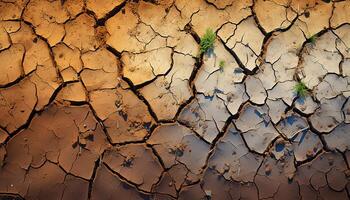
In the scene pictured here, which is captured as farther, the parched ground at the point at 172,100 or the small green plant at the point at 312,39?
the small green plant at the point at 312,39

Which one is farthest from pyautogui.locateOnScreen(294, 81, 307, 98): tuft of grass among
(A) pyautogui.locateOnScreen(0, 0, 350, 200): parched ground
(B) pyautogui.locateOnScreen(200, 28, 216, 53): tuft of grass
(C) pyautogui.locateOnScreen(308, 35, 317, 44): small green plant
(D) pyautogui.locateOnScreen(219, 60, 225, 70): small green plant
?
(B) pyautogui.locateOnScreen(200, 28, 216, 53): tuft of grass

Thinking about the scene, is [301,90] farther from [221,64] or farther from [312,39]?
[221,64]

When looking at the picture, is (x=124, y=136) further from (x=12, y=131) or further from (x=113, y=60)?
(x=12, y=131)

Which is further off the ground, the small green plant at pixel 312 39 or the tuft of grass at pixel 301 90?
the small green plant at pixel 312 39

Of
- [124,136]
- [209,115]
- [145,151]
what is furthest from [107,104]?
[209,115]

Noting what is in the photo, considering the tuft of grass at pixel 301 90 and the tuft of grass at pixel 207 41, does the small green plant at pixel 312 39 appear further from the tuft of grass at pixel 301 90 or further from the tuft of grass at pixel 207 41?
the tuft of grass at pixel 207 41

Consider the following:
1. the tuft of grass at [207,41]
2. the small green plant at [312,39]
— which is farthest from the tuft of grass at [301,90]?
the tuft of grass at [207,41]

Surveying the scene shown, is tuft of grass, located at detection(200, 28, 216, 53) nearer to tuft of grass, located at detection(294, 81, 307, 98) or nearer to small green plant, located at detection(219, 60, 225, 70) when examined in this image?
small green plant, located at detection(219, 60, 225, 70)
